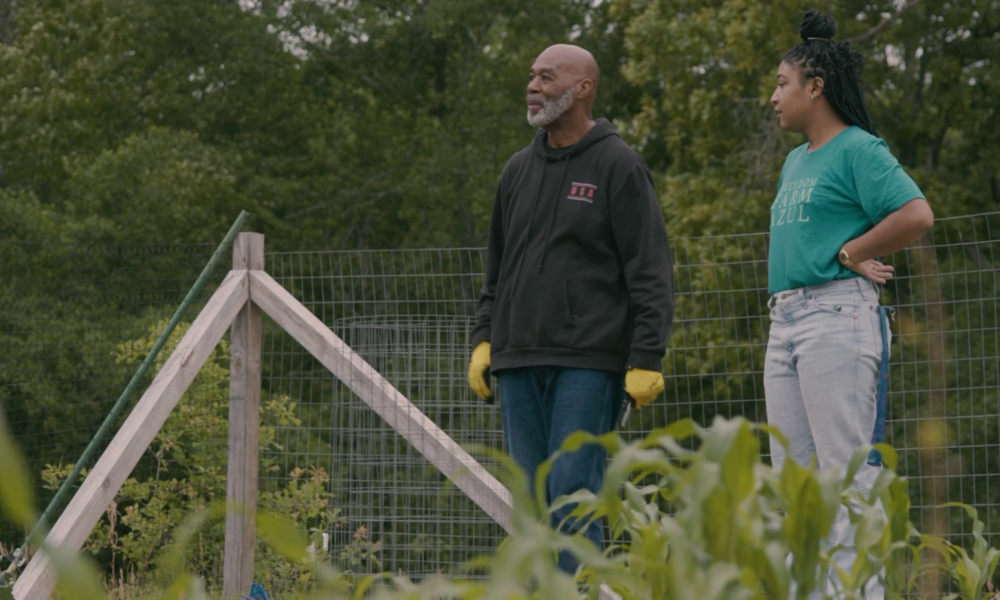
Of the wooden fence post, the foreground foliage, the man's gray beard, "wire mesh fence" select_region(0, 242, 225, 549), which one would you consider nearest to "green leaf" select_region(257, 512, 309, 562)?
the foreground foliage

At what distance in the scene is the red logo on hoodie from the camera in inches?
115

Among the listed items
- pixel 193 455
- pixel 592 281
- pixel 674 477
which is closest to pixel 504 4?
pixel 193 455

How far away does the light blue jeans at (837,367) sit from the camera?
2.58m

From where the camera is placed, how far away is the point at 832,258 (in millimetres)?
2658

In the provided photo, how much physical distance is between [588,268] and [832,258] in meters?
0.59

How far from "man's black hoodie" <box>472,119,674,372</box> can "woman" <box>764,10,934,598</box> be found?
0.30 metres

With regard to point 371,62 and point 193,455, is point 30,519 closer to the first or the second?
point 193,455

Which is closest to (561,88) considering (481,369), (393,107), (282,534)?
(481,369)

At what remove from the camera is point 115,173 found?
13.9 m

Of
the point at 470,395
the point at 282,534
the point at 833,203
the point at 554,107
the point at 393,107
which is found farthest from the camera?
the point at 393,107

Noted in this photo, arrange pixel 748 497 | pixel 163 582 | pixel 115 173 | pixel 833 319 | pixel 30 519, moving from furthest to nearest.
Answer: pixel 115 173, pixel 833 319, pixel 748 497, pixel 163 582, pixel 30 519

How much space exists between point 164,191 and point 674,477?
44.3 feet

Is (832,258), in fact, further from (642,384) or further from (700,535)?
(700,535)

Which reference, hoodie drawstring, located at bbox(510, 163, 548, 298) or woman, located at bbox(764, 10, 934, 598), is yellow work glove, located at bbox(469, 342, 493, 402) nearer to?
hoodie drawstring, located at bbox(510, 163, 548, 298)
